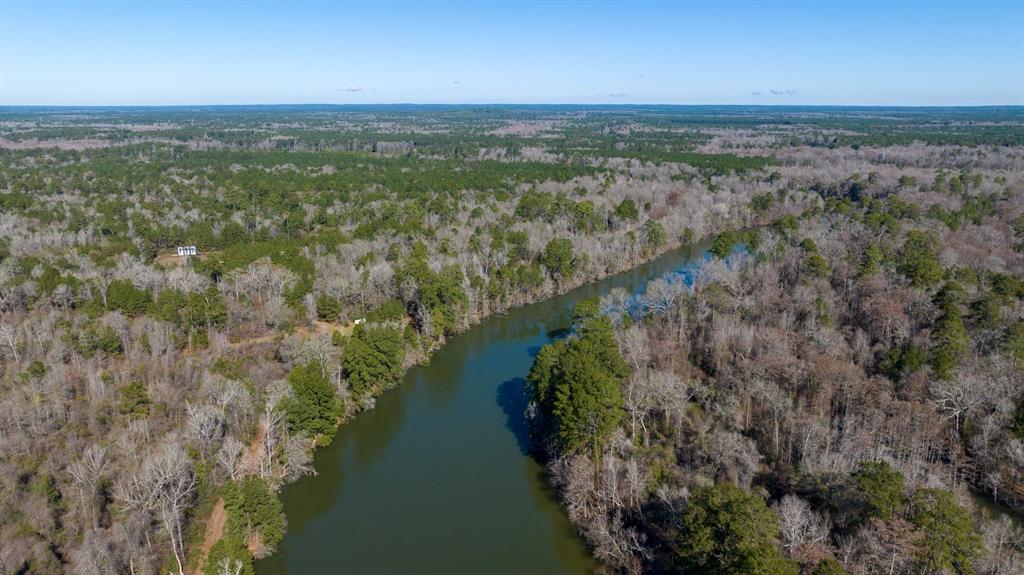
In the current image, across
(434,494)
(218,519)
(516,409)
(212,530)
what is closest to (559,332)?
(516,409)

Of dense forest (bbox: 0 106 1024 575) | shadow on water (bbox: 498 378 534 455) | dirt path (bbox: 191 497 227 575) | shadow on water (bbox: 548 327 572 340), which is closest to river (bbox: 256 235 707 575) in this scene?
shadow on water (bbox: 498 378 534 455)

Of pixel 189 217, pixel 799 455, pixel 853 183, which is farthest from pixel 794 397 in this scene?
pixel 853 183

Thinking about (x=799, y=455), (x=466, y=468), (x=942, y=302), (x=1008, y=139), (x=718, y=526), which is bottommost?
(x=466, y=468)

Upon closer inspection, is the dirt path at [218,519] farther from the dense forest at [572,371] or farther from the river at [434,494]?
the river at [434,494]

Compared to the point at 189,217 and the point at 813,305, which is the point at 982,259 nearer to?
the point at 813,305

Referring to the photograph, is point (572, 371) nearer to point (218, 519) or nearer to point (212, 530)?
point (218, 519)

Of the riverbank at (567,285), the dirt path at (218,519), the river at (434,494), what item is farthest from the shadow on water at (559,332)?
the dirt path at (218,519)
